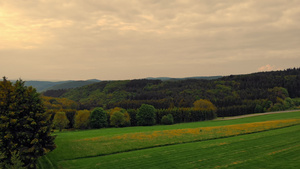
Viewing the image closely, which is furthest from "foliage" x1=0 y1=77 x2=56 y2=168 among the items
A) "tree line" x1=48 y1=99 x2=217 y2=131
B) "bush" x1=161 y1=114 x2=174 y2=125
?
"bush" x1=161 y1=114 x2=174 y2=125

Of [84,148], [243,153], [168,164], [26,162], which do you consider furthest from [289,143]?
[26,162]

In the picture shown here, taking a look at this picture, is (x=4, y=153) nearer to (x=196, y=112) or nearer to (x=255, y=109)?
(x=196, y=112)

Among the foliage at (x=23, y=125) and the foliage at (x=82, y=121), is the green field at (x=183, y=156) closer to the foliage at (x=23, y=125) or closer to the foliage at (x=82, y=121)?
the foliage at (x=23, y=125)

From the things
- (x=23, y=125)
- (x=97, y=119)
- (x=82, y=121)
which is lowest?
(x=82, y=121)

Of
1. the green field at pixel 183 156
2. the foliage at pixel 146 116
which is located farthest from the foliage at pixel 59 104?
the green field at pixel 183 156

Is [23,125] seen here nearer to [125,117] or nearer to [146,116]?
[125,117]

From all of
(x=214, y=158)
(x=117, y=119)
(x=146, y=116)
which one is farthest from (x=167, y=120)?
(x=214, y=158)

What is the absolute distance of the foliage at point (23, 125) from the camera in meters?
23.1

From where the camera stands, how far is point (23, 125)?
77.5ft

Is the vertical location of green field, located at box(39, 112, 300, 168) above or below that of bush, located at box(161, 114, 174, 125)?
above

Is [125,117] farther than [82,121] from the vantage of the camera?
Yes

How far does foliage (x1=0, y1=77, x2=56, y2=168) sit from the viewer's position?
908 inches

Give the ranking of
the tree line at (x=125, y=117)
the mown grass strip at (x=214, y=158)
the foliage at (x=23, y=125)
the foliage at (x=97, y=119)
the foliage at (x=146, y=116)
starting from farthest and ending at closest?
the foliage at (x=146, y=116)
the tree line at (x=125, y=117)
the foliage at (x=97, y=119)
the mown grass strip at (x=214, y=158)
the foliage at (x=23, y=125)

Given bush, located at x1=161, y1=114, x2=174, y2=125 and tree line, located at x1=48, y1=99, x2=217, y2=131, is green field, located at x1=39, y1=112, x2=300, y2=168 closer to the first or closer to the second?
tree line, located at x1=48, y1=99, x2=217, y2=131
